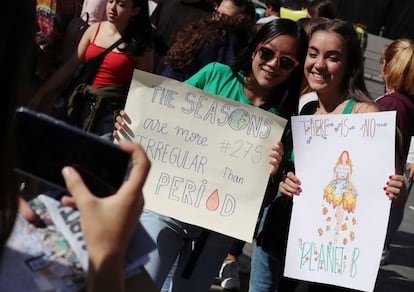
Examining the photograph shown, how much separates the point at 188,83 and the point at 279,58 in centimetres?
39

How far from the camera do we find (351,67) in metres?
3.08

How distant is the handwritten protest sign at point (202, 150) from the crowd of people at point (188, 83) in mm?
76

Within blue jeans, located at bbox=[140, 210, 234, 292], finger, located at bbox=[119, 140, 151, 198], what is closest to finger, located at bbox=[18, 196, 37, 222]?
finger, located at bbox=[119, 140, 151, 198]

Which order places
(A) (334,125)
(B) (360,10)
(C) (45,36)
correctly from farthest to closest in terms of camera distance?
(B) (360,10) → (C) (45,36) → (A) (334,125)

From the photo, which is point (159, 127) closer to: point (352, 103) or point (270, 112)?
point (270, 112)

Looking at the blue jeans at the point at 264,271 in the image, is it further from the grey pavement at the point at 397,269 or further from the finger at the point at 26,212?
the finger at the point at 26,212

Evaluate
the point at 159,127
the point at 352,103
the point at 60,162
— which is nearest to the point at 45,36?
the point at 159,127

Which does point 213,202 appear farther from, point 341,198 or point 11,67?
point 11,67

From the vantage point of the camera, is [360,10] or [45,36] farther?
[360,10]

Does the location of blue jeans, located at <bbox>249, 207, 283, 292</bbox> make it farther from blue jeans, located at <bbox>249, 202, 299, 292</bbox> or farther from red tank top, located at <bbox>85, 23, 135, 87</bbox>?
red tank top, located at <bbox>85, 23, 135, 87</bbox>

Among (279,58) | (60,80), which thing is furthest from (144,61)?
(279,58)

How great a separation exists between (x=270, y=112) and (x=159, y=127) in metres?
0.44

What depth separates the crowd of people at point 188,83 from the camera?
120cm

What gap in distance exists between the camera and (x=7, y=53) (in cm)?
98
